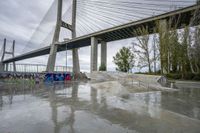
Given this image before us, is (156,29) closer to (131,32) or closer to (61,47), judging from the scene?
(131,32)

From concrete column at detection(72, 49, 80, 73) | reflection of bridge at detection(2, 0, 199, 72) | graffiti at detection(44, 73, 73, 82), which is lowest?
graffiti at detection(44, 73, 73, 82)

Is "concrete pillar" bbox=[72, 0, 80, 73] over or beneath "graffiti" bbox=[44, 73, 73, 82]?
over

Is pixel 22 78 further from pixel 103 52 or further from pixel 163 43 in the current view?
pixel 163 43

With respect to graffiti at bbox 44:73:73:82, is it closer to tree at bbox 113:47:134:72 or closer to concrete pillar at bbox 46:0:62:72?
concrete pillar at bbox 46:0:62:72

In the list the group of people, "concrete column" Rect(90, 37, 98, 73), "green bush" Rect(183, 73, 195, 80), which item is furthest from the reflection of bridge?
the group of people

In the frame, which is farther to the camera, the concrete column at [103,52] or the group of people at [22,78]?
the concrete column at [103,52]

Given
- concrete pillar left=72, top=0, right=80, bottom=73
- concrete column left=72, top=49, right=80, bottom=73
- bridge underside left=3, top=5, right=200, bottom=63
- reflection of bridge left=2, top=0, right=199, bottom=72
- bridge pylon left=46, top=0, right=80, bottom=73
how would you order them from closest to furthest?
bridge underside left=3, top=5, right=200, bottom=63 → reflection of bridge left=2, top=0, right=199, bottom=72 → concrete pillar left=72, top=0, right=80, bottom=73 → bridge pylon left=46, top=0, right=80, bottom=73 → concrete column left=72, top=49, right=80, bottom=73

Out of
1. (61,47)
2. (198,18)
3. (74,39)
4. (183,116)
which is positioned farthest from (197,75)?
(61,47)

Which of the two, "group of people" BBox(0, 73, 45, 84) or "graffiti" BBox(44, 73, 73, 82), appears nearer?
"group of people" BBox(0, 73, 45, 84)

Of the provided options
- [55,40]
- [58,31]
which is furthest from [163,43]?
[55,40]

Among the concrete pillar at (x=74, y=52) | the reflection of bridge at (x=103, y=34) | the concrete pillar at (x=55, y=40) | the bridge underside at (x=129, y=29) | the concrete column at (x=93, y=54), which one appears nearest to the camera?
the bridge underside at (x=129, y=29)

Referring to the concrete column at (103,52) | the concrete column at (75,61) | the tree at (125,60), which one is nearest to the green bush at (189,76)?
the tree at (125,60)

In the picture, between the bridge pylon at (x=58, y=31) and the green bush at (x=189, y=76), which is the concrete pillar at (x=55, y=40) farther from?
the green bush at (x=189, y=76)

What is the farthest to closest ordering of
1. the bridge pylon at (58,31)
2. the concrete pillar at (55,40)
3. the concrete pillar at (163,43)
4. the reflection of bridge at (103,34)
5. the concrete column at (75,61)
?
1. the concrete column at (75,61)
2. the concrete pillar at (55,40)
3. the bridge pylon at (58,31)
4. the reflection of bridge at (103,34)
5. the concrete pillar at (163,43)
